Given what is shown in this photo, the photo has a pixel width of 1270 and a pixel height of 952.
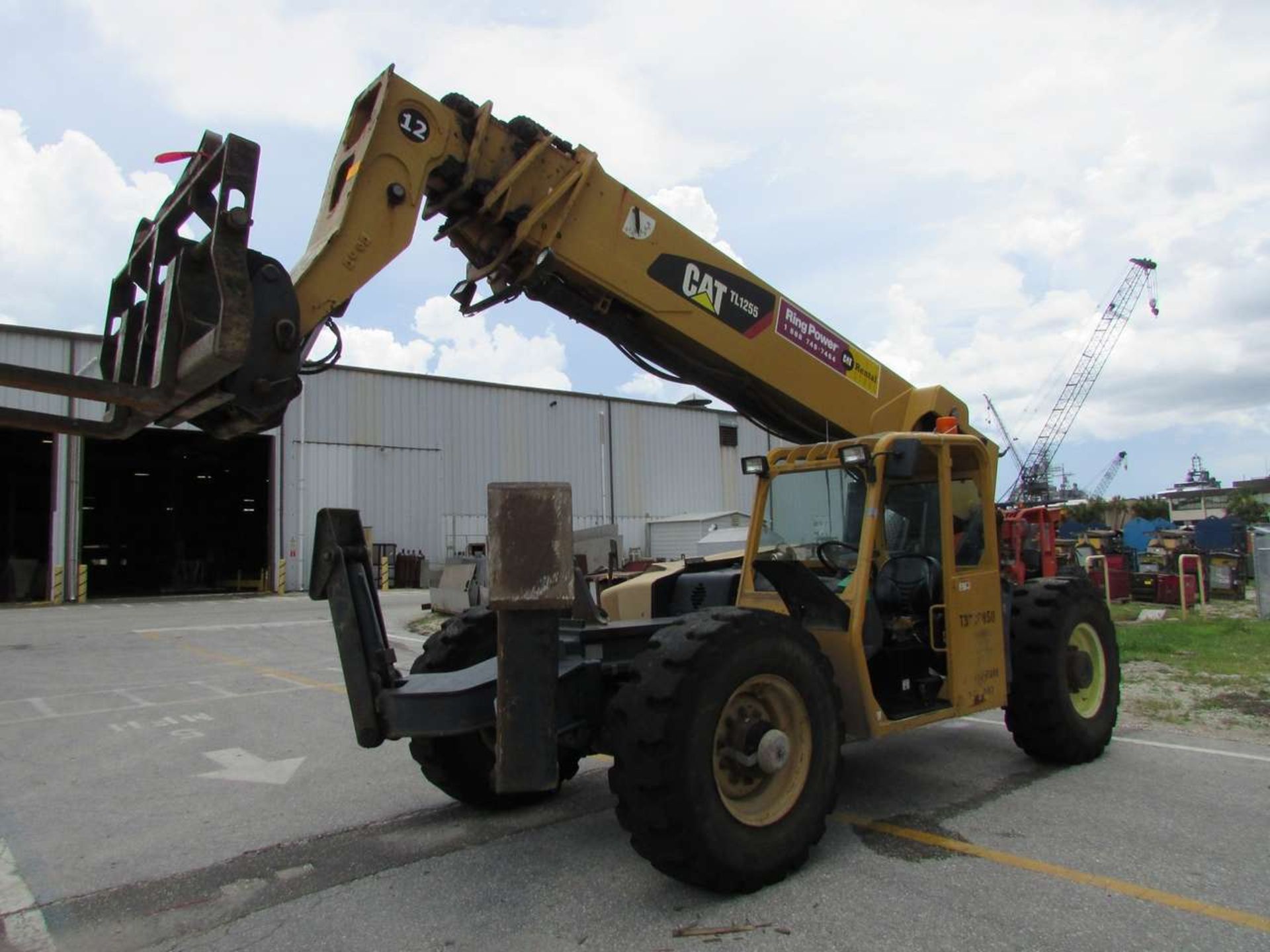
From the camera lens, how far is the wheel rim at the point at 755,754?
13.5 ft

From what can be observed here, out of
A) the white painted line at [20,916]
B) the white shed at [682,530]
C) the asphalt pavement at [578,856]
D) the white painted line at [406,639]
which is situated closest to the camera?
the asphalt pavement at [578,856]

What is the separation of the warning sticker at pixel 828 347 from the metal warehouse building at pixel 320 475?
22.6 m

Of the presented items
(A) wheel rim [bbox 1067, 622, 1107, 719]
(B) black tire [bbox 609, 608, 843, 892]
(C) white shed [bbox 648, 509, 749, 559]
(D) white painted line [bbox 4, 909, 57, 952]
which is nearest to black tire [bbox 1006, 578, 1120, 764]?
(A) wheel rim [bbox 1067, 622, 1107, 719]

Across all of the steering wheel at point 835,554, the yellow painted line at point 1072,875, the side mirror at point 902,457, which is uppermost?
the side mirror at point 902,457

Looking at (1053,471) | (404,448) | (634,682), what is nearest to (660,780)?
(634,682)

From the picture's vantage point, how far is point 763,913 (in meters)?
3.74

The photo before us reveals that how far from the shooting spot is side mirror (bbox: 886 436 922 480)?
511cm

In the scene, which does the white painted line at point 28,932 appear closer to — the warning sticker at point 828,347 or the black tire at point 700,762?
the black tire at point 700,762

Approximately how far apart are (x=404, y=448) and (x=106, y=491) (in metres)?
17.7

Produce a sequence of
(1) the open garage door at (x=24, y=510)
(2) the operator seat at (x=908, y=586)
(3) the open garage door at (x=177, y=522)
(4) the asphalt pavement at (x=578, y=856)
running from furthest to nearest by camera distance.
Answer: (3) the open garage door at (x=177, y=522) → (1) the open garage door at (x=24, y=510) → (2) the operator seat at (x=908, y=586) → (4) the asphalt pavement at (x=578, y=856)

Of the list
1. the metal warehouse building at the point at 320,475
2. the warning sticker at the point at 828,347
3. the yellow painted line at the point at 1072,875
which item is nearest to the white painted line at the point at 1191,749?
the yellow painted line at the point at 1072,875

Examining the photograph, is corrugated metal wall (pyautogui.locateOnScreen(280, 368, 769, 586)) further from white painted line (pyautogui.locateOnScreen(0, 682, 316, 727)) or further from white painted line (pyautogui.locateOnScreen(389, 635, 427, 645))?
white painted line (pyautogui.locateOnScreen(0, 682, 316, 727))

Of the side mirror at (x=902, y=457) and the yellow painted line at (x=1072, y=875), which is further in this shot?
the side mirror at (x=902, y=457)

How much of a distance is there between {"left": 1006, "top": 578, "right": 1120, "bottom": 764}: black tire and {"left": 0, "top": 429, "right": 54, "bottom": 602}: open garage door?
30.5 metres
